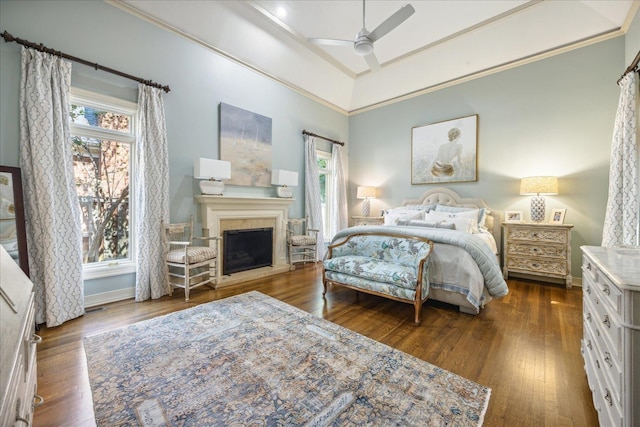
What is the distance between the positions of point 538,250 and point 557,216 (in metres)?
0.63

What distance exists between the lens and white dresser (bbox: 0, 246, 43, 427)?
0.77 m

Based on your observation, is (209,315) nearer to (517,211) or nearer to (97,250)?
(97,250)

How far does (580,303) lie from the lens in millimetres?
3080

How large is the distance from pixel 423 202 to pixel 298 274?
2.82m

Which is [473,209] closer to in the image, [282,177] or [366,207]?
[366,207]

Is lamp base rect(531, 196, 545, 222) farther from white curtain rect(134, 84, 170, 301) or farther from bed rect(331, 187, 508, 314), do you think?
white curtain rect(134, 84, 170, 301)

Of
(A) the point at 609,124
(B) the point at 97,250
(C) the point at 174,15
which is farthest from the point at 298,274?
(A) the point at 609,124

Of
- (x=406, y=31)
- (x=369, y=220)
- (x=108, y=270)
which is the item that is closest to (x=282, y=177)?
(x=369, y=220)

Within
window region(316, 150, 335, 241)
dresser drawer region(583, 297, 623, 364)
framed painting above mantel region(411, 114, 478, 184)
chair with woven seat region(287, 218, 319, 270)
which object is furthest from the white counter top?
window region(316, 150, 335, 241)

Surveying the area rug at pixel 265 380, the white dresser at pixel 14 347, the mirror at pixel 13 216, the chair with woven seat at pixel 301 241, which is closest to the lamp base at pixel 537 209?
the area rug at pixel 265 380

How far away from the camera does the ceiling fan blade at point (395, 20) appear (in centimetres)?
246

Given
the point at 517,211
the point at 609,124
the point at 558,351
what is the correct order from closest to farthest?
the point at 558,351 < the point at 609,124 < the point at 517,211

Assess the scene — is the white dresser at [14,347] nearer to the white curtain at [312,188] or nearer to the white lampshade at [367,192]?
the white curtain at [312,188]

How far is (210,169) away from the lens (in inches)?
143
